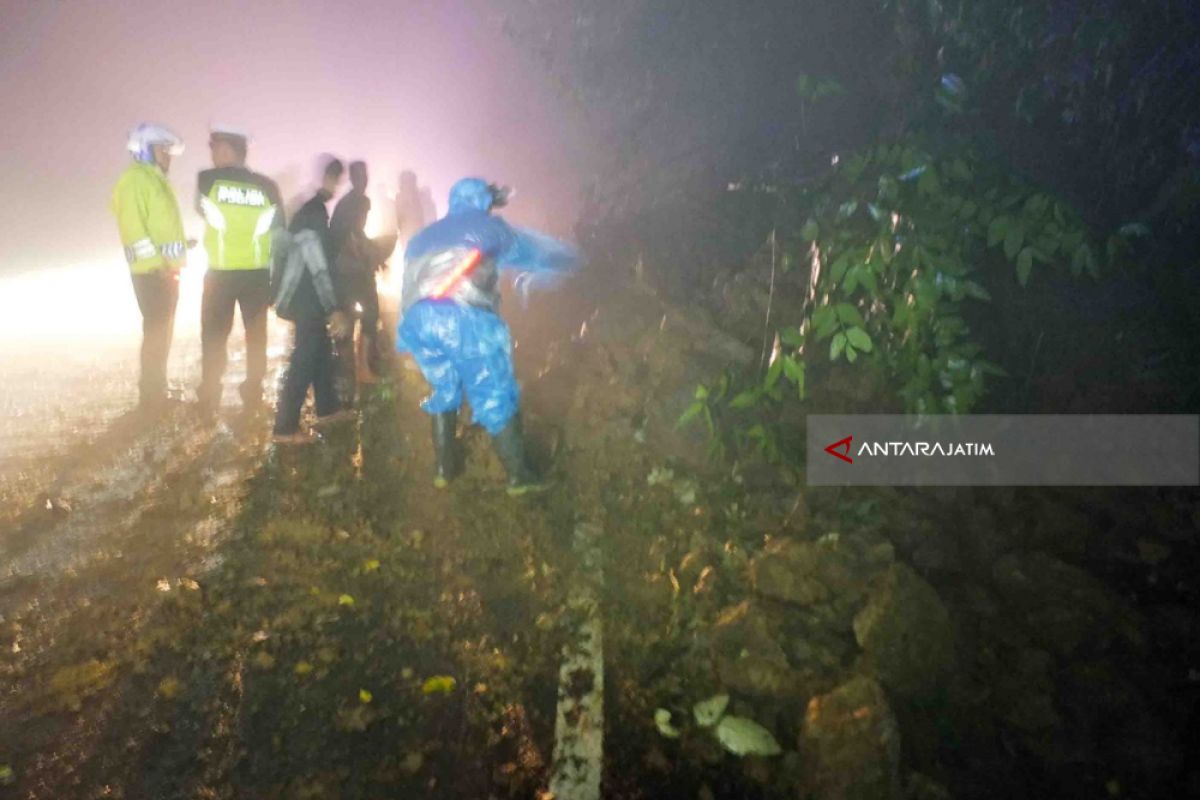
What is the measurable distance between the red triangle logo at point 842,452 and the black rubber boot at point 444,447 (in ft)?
7.16

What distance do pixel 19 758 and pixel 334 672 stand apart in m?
1.00

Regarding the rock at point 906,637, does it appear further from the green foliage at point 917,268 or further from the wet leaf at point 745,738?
the green foliage at point 917,268

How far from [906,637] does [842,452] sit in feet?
4.31

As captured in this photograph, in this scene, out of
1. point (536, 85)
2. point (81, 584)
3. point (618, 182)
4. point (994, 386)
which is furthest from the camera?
point (536, 85)

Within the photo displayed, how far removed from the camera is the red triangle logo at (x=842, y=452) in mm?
3488

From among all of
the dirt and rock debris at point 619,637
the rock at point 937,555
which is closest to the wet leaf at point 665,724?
the dirt and rock debris at point 619,637

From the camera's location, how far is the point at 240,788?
2.07 metres

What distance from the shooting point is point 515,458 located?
12.3 ft

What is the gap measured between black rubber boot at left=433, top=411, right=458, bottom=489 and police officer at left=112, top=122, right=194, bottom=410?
2759mm

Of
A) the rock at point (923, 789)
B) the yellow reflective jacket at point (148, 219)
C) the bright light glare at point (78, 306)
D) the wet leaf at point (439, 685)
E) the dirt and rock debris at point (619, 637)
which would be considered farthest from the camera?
the bright light glare at point (78, 306)

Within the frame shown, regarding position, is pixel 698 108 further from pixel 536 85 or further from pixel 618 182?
pixel 536 85

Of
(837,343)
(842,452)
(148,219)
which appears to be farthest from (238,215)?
(842,452)

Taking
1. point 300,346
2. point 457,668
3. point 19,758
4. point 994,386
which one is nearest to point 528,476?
point 457,668

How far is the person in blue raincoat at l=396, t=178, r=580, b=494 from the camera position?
351cm
